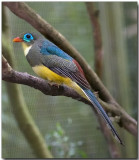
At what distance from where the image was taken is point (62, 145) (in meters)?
0.83

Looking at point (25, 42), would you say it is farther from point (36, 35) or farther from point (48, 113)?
point (48, 113)

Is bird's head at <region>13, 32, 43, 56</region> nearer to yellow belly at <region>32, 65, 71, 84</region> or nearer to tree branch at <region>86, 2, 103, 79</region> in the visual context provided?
yellow belly at <region>32, 65, 71, 84</region>

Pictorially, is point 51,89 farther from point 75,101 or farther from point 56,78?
point 75,101

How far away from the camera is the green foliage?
81cm

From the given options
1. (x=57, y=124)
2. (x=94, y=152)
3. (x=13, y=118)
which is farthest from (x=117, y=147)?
(x=13, y=118)

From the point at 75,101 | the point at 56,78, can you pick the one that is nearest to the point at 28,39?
the point at 56,78

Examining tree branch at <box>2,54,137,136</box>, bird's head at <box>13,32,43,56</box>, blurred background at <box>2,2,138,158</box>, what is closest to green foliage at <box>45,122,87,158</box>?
blurred background at <box>2,2,138,158</box>

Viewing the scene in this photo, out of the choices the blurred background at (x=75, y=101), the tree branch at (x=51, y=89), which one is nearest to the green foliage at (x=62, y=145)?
the blurred background at (x=75, y=101)

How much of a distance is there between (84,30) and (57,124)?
30 centimetres

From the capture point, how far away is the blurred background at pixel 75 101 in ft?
2.56

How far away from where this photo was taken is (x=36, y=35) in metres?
0.68

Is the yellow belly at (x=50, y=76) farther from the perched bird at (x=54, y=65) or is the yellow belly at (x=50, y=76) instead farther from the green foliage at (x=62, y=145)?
the green foliage at (x=62, y=145)

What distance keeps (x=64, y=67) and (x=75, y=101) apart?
214 millimetres

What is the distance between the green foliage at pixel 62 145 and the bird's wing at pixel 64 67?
0.21m
